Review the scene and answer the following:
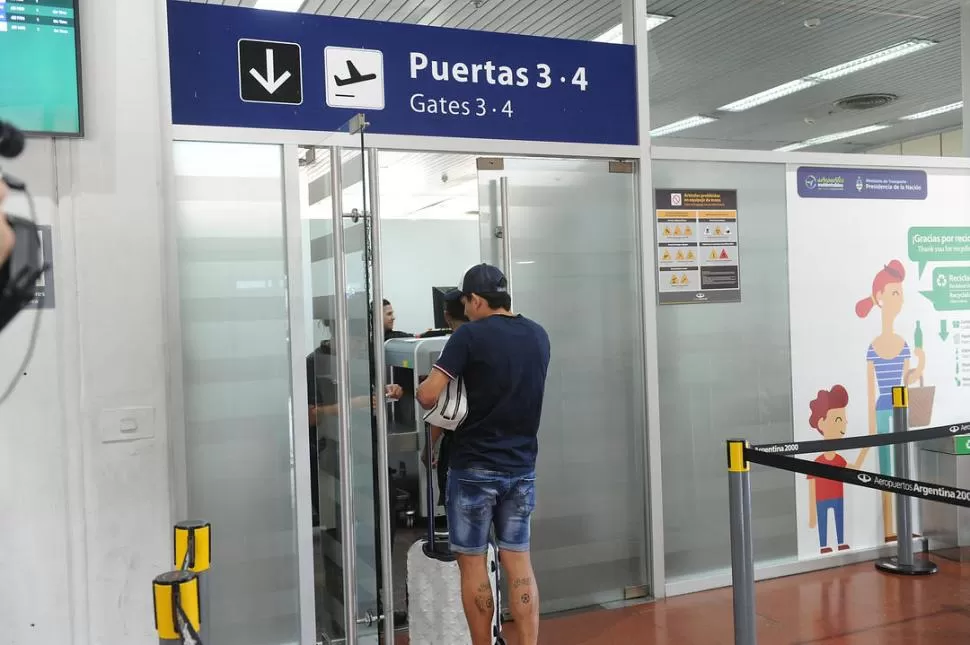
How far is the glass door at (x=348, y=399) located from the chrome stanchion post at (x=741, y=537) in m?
1.20

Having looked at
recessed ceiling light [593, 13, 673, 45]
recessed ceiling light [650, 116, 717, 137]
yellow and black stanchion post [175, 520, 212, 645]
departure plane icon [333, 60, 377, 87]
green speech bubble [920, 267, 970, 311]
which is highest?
recessed ceiling light [650, 116, 717, 137]

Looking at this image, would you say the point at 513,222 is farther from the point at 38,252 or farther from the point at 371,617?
the point at 38,252

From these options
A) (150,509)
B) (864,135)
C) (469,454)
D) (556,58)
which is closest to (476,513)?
(469,454)

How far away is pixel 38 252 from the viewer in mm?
1403

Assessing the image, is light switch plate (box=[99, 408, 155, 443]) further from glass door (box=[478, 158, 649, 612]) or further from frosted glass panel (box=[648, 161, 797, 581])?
frosted glass panel (box=[648, 161, 797, 581])

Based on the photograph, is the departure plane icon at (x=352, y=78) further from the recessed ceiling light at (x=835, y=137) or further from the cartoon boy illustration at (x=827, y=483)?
the recessed ceiling light at (x=835, y=137)

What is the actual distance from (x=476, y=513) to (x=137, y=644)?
1.27 metres

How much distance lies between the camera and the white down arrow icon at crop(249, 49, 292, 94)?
11.4 feet

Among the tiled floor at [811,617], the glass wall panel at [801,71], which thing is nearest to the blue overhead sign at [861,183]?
the glass wall panel at [801,71]

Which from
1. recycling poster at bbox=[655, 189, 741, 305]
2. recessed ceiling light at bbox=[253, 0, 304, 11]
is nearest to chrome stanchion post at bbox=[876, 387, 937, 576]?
recycling poster at bbox=[655, 189, 741, 305]

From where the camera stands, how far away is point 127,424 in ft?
9.95

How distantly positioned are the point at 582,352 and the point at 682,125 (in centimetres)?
656

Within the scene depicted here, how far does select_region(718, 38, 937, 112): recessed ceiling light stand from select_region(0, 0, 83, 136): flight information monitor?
6.25m

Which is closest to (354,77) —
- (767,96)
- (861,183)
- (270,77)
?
(270,77)
